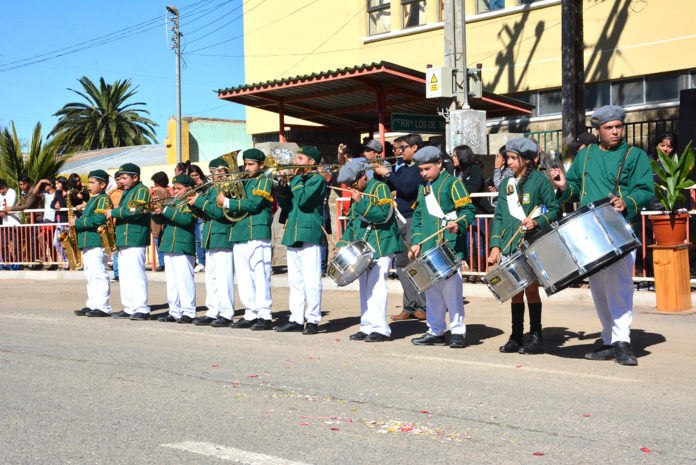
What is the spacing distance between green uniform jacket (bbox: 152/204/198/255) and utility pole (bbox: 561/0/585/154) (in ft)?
25.5

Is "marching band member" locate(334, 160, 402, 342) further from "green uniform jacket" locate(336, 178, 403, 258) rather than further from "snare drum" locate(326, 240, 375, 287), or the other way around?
"snare drum" locate(326, 240, 375, 287)

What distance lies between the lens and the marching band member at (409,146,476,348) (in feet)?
28.4

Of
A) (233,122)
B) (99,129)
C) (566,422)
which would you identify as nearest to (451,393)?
(566,422)

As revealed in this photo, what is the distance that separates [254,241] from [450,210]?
8.85 ft

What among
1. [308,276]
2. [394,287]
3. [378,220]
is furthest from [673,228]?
[394,287]

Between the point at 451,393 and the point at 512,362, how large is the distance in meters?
1.41

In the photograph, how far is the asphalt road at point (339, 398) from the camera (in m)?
5.21

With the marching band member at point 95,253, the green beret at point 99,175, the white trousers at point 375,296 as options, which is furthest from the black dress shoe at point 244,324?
the green beret at point 99,175

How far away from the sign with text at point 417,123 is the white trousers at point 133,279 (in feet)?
17.1

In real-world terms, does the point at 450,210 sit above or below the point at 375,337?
above

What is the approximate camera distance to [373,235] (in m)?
9.27

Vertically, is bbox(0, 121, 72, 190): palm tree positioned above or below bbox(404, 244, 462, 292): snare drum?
above

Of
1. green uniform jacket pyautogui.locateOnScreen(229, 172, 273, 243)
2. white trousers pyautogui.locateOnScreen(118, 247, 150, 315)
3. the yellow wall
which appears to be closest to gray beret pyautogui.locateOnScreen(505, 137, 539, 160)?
green uniform jacket pyautogui.locateOnScreen(229, 172, 273, 243)

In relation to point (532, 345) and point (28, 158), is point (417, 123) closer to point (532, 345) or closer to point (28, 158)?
point (532, 345)
